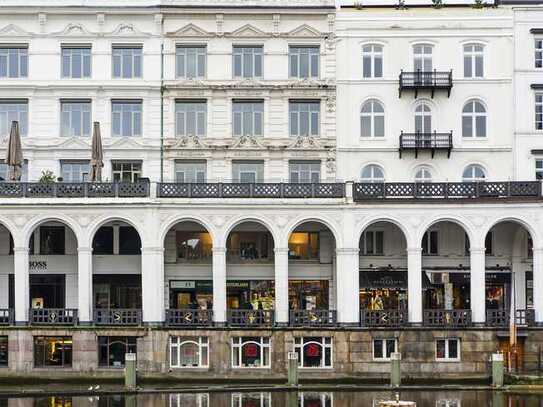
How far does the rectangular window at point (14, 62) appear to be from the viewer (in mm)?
58375

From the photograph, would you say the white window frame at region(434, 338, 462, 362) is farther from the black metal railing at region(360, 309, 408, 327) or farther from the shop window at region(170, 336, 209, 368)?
the shop window at region(170, 336, 209, 368)

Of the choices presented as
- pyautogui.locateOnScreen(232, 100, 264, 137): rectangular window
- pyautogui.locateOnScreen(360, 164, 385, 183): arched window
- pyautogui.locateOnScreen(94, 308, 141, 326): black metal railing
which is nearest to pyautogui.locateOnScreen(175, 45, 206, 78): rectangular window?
pyautogui.locateOnScreen(232, 100, 264, 137): rectangular window

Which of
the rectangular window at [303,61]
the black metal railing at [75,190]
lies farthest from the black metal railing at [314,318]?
the rectangular window at [303,61]

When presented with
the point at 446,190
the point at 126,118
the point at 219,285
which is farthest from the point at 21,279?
the point at 446,190

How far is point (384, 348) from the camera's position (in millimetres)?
50812

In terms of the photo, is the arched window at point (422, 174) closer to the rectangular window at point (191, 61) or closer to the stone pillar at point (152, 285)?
the rectangular window at point (191, 61)

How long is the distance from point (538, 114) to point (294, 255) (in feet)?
53.3

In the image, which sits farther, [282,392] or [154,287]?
[154,287]

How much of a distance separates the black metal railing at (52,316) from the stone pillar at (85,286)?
1.54 feet

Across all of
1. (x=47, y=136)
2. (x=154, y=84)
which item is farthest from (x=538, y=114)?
(x=47, y=136)

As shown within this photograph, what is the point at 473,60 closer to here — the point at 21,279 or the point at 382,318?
the point at 382,318

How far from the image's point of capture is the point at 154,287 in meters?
51.9

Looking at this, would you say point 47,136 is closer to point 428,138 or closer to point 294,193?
point 294,193

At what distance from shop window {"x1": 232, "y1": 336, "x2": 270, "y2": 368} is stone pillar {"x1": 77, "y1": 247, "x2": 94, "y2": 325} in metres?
7.64
